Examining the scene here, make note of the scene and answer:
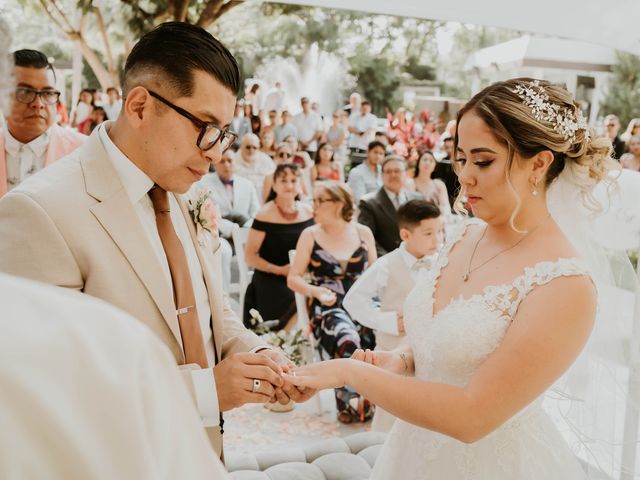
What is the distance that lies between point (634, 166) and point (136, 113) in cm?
822

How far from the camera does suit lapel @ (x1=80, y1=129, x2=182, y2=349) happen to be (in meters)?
1.76

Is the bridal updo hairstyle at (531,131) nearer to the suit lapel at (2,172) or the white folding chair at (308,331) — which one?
the suit lapel at (2,172)

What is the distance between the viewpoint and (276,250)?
587 cm

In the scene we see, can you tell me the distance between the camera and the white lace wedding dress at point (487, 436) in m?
1.93

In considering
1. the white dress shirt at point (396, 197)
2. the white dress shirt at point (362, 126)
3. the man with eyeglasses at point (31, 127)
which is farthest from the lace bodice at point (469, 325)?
the white dress shirt at point (362, 126)

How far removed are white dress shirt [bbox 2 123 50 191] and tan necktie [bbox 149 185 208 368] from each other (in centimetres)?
211

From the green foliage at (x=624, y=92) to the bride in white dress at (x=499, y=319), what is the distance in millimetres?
22006

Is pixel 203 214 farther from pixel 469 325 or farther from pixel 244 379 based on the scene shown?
pixel 469 325

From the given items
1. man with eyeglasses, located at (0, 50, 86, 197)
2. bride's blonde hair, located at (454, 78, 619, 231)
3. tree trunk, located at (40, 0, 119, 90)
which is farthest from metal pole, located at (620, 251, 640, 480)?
tree trunk, located at (40, 0, 119, 90)

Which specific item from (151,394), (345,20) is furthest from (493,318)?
(345,20)

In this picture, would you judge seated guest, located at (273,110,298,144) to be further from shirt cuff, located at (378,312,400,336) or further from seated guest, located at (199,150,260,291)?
shirt cuff, located at (378,312,400,336)

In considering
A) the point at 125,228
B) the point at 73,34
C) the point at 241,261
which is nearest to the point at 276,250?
the point at 241,261

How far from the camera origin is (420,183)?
8.25 metres

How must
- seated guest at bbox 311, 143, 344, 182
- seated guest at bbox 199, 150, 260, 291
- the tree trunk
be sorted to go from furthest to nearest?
the tree trunk
seated guest at bbox 311, 143, 344, 182
seated guest at bbox 199, 150, 260, 291
